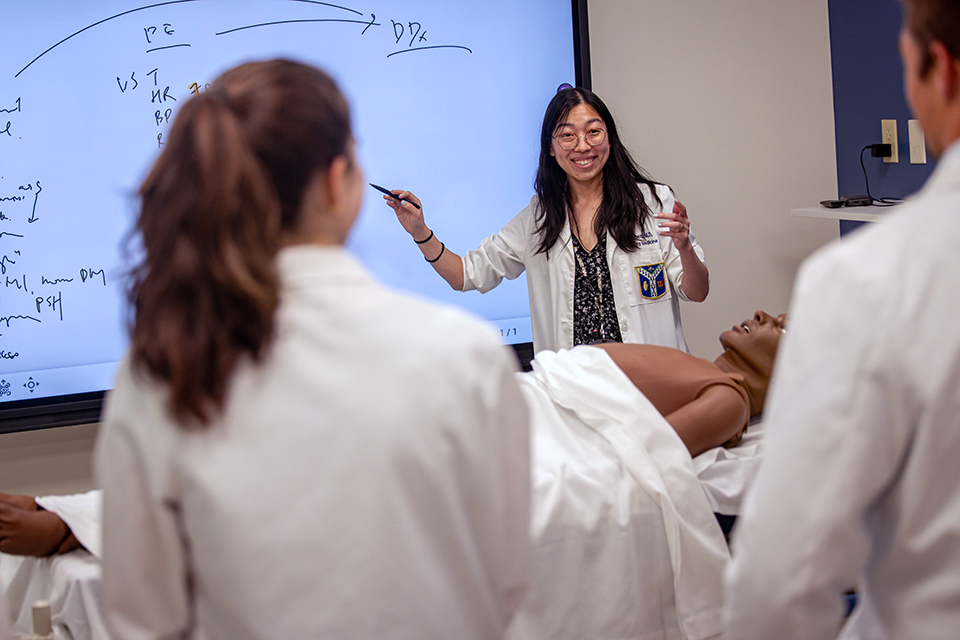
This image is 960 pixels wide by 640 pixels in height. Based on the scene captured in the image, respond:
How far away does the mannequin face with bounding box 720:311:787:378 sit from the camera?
7.39ft

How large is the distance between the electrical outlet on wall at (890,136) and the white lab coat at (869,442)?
2502mm

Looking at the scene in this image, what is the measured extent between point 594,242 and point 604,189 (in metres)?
0.18

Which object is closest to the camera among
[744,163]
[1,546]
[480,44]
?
[1,546]

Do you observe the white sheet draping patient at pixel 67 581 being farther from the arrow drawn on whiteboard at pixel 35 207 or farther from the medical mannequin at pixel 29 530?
the arrow drawn on whiteboard at pixel 35 207

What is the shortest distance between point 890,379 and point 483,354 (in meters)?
0.37

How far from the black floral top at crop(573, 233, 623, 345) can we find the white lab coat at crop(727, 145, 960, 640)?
1.78 metres

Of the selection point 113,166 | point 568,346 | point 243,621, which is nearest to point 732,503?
point 568,346

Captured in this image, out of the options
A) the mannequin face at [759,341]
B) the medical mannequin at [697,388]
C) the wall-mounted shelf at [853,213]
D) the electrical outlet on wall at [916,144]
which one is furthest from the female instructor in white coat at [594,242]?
the electrical outlet on wall at [916,144]

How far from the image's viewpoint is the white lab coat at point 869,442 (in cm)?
74

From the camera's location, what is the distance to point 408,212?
8.66ft

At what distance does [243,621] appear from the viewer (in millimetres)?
793

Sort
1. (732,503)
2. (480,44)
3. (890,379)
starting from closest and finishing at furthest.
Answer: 1. (890,379)
2. (732,503)
3. (480,44)

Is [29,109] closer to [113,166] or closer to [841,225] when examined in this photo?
[113,166]

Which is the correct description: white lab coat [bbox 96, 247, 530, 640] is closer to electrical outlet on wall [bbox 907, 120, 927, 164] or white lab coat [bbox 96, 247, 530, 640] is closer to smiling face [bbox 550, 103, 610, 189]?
smiling face [bbox 550, 103, 610, 189]
